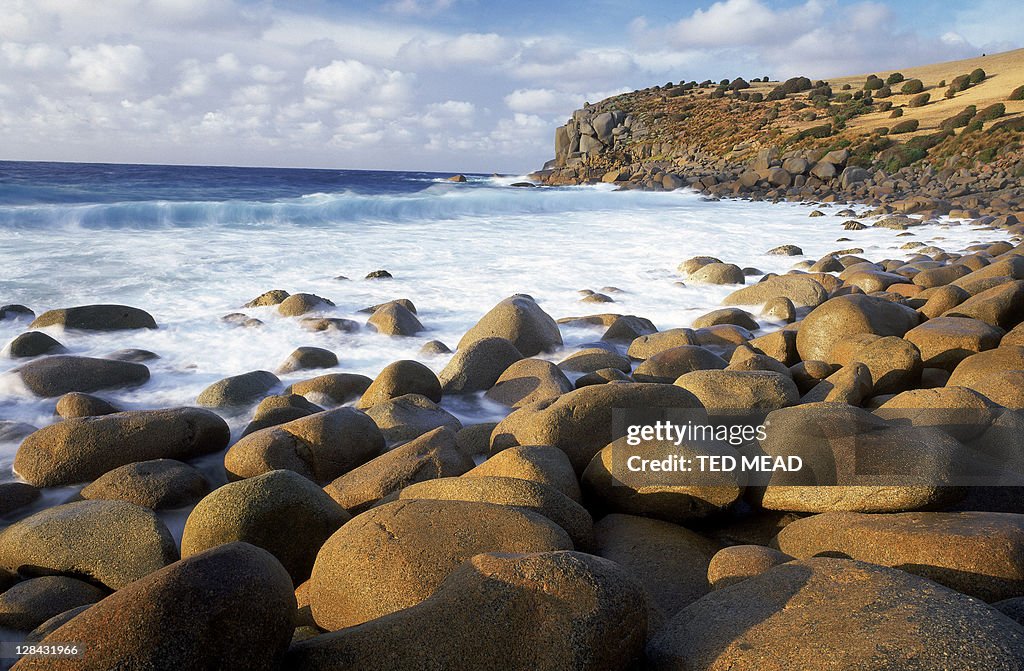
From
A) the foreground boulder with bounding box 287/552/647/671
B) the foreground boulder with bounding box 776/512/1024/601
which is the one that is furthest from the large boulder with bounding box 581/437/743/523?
the foreground boulder with bounding box 287/552/647/671

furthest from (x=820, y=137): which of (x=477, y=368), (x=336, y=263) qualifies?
(x=477, y=368)

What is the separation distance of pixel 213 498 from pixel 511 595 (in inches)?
56.5

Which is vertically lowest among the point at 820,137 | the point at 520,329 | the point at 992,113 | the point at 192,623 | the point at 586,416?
the point at 520,329

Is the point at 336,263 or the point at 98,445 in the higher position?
the point at 336,263

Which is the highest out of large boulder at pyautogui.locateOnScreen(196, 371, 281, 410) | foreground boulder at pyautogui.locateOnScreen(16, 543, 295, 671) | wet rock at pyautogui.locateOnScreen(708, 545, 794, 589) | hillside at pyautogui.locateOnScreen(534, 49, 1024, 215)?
hillside at pyautogui.locateOnScreen(534, 49, 1024, 215)

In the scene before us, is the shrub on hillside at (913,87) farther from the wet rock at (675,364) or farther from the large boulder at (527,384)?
the large boulder at (527,384)

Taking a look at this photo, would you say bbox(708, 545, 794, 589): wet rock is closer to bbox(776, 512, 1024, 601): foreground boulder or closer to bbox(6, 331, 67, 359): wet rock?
bbox(776, 512, 1024, 601): foreground boulder

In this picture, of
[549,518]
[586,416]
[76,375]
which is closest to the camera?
[549,518]

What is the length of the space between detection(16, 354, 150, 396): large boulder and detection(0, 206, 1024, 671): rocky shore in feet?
0.07

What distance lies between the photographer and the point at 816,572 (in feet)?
5.68

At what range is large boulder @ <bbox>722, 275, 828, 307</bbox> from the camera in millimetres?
7191

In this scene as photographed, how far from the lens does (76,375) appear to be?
4895mm

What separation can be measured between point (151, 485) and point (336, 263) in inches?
328

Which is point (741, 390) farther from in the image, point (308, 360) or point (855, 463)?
point (308, 360)
